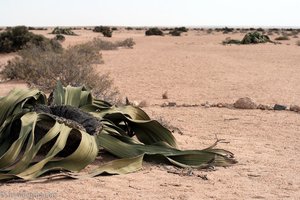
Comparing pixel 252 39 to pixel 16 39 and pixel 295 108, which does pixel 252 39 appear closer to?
pixel 16 39

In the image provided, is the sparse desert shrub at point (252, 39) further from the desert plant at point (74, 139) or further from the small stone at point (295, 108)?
the desert plant at point (74, 139)

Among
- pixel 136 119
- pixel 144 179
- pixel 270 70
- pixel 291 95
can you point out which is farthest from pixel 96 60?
pixel 144 179

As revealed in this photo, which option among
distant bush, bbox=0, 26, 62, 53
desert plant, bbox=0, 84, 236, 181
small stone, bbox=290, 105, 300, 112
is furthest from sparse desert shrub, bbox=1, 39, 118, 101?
distant bush, bbox=0, 26, 62, 53

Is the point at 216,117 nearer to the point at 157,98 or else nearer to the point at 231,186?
the point at 157,98

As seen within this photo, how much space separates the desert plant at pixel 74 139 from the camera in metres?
3.08

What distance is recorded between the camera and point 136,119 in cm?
402

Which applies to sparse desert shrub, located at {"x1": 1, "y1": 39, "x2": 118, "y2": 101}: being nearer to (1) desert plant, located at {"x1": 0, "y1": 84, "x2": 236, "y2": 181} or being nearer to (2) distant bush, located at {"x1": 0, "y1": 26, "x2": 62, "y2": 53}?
(1) desert plant, located at {"x1": 0, "y1": 84, "x2": 236, "y2": 181}

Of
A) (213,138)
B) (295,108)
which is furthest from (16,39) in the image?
(213,138)

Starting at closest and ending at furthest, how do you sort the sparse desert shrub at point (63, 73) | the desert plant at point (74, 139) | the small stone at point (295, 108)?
1. the desert plant at point (74, 139)
2. the small stone at point (295, 108)
3. the sparse desert shrub at point (63, 73)

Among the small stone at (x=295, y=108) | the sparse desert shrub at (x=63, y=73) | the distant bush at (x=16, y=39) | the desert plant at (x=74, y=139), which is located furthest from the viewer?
the distant bush at (x=16, y=39)

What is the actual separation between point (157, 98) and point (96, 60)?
5.73m

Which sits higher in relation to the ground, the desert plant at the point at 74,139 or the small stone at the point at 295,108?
the desert plant at the point at 74,139

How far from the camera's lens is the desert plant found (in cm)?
308

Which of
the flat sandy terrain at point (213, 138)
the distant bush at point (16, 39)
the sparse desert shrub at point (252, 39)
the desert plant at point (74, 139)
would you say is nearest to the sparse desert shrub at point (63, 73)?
the flat sandy terrain at point (213, 138)
